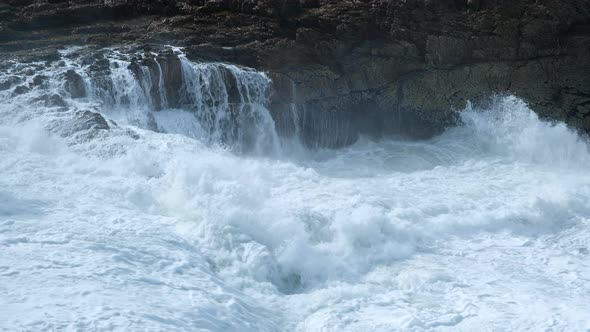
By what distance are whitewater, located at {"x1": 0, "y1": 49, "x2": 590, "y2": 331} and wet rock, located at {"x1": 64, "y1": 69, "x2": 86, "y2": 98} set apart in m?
0.12

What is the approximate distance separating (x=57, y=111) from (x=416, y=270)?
262 inches

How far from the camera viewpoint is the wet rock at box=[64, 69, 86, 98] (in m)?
11.1

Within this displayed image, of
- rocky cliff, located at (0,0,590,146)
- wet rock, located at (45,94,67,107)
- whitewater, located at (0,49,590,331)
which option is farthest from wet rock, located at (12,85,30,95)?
rocky cliff, located at (0,0,590,146)

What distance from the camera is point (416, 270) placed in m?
7.92

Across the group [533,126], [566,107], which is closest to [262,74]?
[533,126]

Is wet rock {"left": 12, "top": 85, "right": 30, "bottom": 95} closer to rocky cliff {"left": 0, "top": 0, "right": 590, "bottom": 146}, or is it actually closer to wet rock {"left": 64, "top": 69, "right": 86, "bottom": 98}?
wet rock {"left": 64, "top": 69, "right": 86, "bottom": 98}

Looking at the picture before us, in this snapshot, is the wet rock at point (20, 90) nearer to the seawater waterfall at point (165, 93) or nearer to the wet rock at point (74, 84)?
the seawater waterfall at point (165, 93)

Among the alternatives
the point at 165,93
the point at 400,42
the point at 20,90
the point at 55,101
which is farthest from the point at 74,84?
the point at 400,42

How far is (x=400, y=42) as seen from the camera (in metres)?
13.5

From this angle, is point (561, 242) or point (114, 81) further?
point (114, 81)

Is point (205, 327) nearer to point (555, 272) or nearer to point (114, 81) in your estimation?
point (555, 272)

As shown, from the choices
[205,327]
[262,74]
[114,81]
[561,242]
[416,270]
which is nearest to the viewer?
[205,327]

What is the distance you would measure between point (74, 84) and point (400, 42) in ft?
22.3

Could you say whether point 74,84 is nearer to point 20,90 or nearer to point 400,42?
point 20,90
